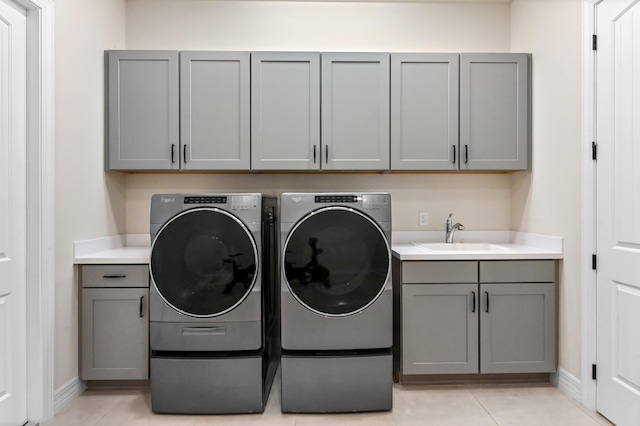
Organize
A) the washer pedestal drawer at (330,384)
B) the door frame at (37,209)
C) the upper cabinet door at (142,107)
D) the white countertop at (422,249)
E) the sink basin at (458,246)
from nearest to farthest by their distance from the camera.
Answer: the door frame at (37,209), the washer pedestal drawer at (330,384), the white countertop at (422,249), the upper cabinet door at (142,107), the sink basin at (458,246)

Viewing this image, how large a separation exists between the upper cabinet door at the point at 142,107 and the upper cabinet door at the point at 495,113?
1.94 m

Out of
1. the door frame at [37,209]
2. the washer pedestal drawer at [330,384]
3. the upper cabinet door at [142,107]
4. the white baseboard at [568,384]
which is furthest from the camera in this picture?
the upper cabinet door at [142,107]

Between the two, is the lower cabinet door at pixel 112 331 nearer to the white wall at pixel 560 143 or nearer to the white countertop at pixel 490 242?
the white countertop at pixel 490 242

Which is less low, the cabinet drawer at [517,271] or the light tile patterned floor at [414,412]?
the cabinet drawer at [517,271]

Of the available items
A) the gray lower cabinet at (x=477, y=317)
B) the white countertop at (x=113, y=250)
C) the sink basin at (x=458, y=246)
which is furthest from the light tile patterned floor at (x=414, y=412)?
the sink basin at (x=458, y=246)

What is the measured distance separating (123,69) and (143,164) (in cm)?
64

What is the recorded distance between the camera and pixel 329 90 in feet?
8.59

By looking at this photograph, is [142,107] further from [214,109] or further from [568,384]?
[568,384]

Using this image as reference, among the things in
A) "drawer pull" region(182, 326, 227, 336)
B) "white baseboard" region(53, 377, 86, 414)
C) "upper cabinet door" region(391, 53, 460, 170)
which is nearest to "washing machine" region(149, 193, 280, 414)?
"drawer pull" region(182, 326, 227, 336)

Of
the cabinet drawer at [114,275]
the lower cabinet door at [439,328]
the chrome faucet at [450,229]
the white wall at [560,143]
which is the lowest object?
the lower cabinet door at [439,328]

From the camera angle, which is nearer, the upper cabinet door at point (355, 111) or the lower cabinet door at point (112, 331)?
the lower cabinet door at point (112, 331)

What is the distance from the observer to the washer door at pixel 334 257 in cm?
207

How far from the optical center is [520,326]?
7.78 feet

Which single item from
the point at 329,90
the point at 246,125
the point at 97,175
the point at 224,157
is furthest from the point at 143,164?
the point at 329,90
